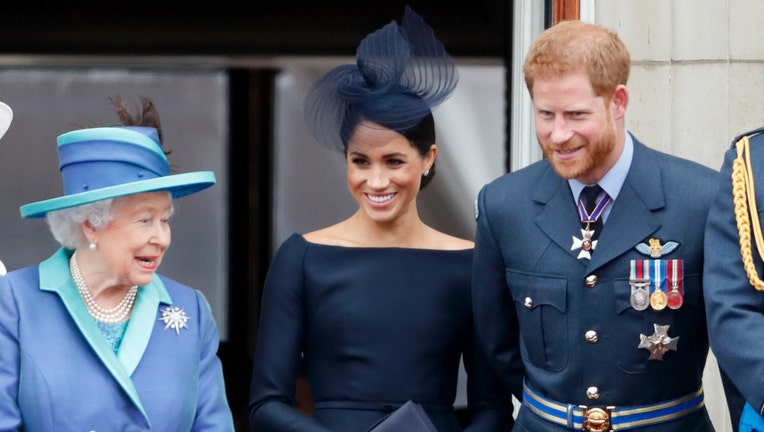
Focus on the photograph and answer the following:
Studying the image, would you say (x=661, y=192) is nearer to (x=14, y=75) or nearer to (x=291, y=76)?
(x=291, y=76)

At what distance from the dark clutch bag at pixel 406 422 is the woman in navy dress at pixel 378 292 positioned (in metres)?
0.24

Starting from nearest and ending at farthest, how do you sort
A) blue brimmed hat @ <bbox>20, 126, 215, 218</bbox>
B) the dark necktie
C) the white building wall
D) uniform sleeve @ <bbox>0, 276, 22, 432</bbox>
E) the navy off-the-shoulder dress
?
uniform sleeve @ <bbox>0, 276, 22, 432</bbox>, blue brimmed hat @ <bbox>20, 126, 215, 218</bbox>, the dark necktie, the navy off-the-shoulder dress, the white building wall

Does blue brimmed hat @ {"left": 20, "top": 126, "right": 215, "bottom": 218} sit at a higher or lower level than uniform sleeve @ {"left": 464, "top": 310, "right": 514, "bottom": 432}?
higher

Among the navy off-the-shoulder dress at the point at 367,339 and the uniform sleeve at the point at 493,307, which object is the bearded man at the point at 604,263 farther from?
the navy off-the-shoulder dress at the point at 367,339

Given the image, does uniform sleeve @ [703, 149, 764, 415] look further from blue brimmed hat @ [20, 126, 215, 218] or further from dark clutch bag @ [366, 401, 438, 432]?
blue brimmed hat @ [20, 126, 215, 218]

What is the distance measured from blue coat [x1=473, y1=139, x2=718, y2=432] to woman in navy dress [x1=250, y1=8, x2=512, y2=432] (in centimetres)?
33

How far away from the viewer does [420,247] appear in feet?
12.4

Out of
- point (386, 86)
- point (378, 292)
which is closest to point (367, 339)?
point (378, 292)

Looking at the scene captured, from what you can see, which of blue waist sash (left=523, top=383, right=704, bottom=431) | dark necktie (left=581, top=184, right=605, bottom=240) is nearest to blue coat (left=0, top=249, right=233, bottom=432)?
blue waist sash (left=523, top=383, right=704, bottom=431)

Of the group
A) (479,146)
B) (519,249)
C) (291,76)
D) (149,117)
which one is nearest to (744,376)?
(519,249)

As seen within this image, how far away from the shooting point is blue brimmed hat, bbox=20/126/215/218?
319 cm

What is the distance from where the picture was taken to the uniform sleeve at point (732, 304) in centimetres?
292

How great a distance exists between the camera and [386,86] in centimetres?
370

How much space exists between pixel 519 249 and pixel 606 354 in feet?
1.06
